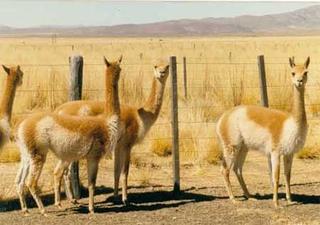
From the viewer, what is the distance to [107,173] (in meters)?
10.6

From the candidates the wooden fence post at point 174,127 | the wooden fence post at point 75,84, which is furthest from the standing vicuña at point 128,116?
the wooden fence post at point 75,84

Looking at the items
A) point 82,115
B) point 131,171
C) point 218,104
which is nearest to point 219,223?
point 82,115

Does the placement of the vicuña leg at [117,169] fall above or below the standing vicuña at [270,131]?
below

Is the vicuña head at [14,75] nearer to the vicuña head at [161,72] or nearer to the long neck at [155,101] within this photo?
the long neck at [155,101]

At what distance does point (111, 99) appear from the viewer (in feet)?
26.6

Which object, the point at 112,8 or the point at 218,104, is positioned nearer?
the point at 112,8

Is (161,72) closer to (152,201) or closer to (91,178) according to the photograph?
(152,201)

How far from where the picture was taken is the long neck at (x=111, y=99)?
26.5 feet

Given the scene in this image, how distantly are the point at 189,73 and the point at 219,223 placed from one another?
1743 cm

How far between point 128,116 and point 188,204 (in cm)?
149

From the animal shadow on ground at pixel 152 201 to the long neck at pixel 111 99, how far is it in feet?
4.18

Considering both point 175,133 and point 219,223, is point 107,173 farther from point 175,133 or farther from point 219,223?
point 219,223

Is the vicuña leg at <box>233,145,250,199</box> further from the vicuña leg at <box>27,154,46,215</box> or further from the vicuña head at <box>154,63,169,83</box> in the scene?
the vicuña leg at <box>27,154,46,215</box>

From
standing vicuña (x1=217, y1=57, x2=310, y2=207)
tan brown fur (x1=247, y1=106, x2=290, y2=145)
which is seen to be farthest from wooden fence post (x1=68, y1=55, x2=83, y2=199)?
tan brown fur (x1=247, y1=106, x2=290, y2=145)
